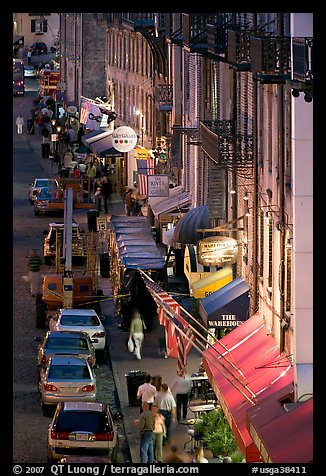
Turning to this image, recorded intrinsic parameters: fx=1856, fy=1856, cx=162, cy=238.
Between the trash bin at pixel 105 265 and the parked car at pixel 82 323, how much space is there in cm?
918

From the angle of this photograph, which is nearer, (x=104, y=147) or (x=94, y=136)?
(x=104, y=147)

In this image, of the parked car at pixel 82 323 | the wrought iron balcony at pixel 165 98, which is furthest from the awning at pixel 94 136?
the parked car at pixel 82 323

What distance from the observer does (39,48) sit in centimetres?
15838

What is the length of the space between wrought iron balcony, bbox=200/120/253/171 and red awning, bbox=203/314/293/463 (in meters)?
3.54

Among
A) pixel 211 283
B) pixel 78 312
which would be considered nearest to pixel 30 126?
pixel 78 312

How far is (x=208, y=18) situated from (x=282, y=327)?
1195 centimetres

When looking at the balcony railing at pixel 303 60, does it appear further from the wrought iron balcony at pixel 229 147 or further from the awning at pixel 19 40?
the awning at pixel 19 40

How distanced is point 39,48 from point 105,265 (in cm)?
10815

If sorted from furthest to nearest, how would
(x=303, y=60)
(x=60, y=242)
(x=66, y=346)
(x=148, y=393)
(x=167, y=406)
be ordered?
(x=60, y=242) → (x=66, y=346) → (x=148, y=393) → (x=167, y=406) → (x=303, y=60)

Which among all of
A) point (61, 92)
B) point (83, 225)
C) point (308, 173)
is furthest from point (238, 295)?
point (61, 92)

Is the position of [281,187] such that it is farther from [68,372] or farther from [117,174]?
[117,174]

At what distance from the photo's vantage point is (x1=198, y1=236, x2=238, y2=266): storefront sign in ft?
129
